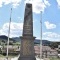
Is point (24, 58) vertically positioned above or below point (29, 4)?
below

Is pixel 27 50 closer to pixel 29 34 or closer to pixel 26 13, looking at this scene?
pixel 29 34

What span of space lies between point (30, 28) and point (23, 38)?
3.77ft

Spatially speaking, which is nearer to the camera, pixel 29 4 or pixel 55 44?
pixel 29 4

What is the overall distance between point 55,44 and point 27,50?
171ft

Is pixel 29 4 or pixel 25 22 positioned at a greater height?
pixel 29 4

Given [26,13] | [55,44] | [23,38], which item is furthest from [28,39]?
[55,44]

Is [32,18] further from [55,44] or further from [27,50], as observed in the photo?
[55,44]

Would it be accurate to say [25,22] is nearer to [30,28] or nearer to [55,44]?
[30,28]

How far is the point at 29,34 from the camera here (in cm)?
2675

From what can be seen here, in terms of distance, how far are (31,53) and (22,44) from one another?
1199 millimetres

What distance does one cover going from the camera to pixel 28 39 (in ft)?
87.8

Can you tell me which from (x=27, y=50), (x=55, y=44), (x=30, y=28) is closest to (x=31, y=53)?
(x=27, y=50)

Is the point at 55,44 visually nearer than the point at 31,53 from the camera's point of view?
No

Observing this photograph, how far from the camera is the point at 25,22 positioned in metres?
26.8
